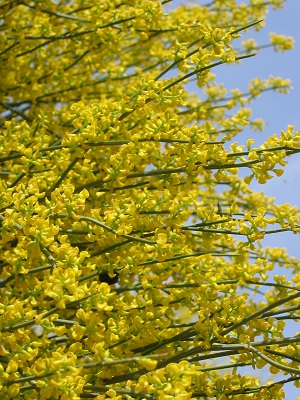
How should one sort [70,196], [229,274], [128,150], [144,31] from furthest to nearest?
[144,31] < [229,274] < [128,150] < [70,196]

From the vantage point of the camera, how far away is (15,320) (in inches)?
102

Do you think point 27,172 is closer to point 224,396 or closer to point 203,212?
point 203,212

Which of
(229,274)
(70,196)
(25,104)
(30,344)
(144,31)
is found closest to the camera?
(30,344)

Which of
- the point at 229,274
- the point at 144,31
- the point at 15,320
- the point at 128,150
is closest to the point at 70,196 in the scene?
the point at 128,150

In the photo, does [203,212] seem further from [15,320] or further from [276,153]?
[15,320]

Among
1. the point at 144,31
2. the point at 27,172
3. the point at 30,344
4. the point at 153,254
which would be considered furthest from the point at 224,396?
the point at 144,31

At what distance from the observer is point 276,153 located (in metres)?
3.04

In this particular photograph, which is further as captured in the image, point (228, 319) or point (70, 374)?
point (228, 319)

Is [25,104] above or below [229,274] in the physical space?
above

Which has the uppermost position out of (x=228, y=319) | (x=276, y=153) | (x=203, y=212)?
(x=276, y=153)

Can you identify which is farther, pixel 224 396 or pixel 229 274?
pixel 229 274

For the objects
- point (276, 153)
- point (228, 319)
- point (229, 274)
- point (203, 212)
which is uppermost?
point (276, 153)

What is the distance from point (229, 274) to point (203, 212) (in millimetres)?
980

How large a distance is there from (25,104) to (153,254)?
2594 millimetres
